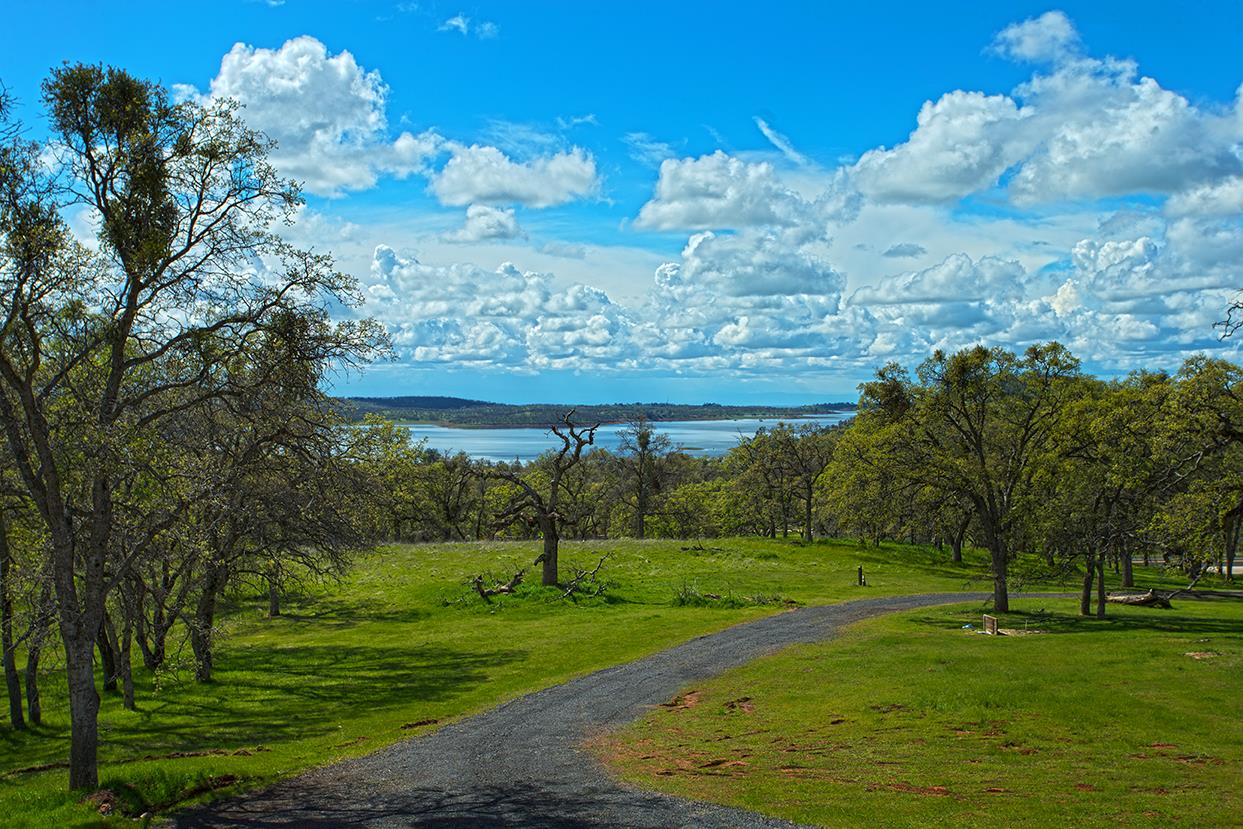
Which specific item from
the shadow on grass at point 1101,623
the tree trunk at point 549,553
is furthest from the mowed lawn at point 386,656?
the shadow on grass at point 1101,623

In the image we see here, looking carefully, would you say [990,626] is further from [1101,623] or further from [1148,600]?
[1148,600]

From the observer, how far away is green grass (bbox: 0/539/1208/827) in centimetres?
1933

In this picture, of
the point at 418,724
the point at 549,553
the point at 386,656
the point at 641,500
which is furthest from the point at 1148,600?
the point at 641,500

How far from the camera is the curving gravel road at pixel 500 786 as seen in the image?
14734mm

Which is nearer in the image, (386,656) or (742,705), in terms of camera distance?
(742,705)

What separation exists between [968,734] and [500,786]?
10567mm

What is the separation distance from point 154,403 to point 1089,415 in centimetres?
3358

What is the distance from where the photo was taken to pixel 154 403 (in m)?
18.5

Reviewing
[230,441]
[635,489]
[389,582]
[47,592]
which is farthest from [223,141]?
[635,489]

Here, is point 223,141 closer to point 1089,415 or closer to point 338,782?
point 338,782

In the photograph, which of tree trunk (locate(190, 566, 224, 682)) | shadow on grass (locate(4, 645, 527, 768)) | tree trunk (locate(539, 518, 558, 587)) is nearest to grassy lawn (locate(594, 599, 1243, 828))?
shadow on grass (locate(4, 645, 527, 768))

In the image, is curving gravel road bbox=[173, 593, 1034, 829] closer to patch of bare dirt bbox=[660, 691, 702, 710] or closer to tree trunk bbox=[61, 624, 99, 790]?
patch of bare dirt bbox=[660, 691, 702, 710]

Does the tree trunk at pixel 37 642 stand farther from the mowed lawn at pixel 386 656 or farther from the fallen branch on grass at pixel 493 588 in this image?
the fallen branch on grass at pixel 493 588

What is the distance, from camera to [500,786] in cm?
1691
